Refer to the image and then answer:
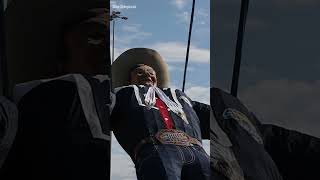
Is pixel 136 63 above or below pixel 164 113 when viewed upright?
above

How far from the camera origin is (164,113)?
201cm

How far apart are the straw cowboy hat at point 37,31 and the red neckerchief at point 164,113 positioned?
353 mm

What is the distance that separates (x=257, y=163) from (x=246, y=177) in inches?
2.6

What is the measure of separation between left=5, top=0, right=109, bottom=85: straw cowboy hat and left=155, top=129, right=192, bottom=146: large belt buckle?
399 millimetres

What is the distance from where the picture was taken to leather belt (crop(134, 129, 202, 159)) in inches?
76.4

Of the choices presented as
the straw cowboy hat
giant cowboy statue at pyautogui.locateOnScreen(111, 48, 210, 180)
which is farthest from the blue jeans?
the straw cowboy hat

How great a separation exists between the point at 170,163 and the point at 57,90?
431 millimetres

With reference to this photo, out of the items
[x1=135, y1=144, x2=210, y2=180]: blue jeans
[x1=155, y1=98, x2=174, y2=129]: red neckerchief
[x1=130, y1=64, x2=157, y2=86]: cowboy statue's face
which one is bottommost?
[x1=135, y1=144, x2=210, y2=180]: blue jeans

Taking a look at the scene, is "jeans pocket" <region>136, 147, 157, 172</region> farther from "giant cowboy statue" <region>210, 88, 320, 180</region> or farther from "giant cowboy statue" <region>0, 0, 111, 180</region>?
"giant cowboy statue" <region>210, 88, 320, 180</region>

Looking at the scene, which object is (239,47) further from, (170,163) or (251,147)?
(170,163)

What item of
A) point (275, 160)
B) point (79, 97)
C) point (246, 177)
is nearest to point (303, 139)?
point (275, 160)

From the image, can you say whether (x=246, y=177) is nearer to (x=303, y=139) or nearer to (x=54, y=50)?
(x=303, y=139)

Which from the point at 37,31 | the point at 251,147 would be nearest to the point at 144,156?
the point at 251,147

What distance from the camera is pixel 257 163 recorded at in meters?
2.08
